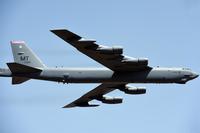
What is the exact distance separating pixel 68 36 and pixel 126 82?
10024 mm

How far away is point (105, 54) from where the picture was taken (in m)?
59.9

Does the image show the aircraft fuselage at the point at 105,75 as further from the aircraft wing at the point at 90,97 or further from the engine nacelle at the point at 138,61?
the aircraft wing at the point at 90,97

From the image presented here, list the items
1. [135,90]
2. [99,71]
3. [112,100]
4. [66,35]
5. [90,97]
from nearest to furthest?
[66,35] < [99,71] < [135,90] < [112,100] < [90,97]

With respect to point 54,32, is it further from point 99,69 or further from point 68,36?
point 99,69

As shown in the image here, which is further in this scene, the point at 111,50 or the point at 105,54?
the point at 105,54

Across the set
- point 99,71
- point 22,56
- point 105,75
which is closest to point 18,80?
point 22,56

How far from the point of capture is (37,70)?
6412 cm

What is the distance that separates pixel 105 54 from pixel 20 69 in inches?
358

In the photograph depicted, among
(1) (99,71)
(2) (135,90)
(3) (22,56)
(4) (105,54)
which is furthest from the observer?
(2) (135,90)

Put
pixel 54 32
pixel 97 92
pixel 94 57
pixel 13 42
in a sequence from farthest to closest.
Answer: pixel 97 92
pixel 13 42
pixel 94 57
pixel 54 32

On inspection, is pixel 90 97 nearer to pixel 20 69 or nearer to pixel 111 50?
pixel 20 69

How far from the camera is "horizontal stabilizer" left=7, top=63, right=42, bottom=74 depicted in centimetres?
6150

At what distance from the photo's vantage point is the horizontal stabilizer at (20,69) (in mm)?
61500

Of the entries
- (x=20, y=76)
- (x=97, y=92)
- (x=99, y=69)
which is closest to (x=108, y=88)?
(x=97, y=92)
